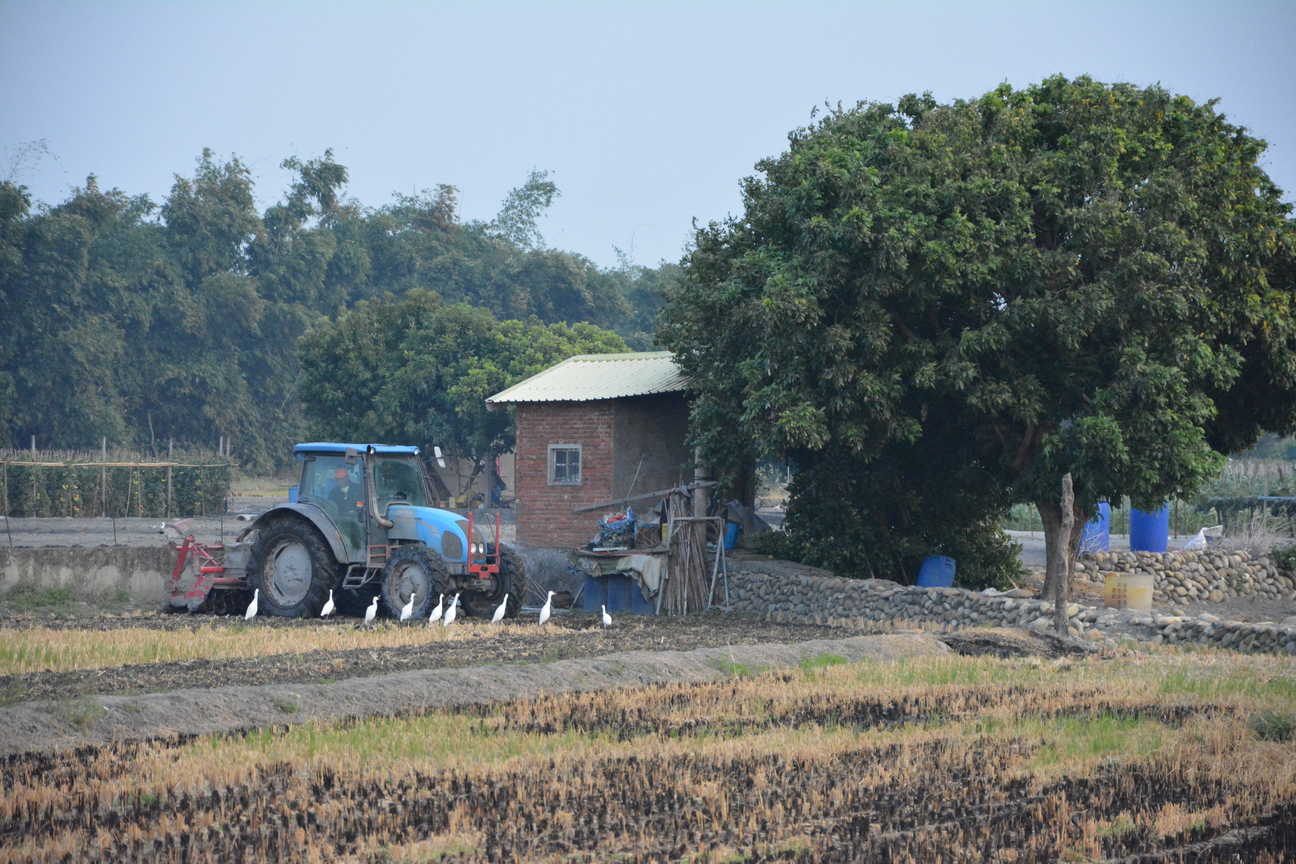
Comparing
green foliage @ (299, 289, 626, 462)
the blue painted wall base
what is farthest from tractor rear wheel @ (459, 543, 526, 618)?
green foliage @ (299, 289, 626, 462)

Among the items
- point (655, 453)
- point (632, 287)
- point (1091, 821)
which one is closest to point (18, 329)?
point (632, 287)

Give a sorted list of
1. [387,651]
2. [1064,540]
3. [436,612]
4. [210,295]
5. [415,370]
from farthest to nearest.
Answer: [210,295], [415,370], [1064,540], [436,612], [387,651]

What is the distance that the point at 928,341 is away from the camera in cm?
1833

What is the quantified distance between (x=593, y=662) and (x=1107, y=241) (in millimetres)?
9596

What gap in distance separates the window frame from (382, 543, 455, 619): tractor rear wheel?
22.5 ft

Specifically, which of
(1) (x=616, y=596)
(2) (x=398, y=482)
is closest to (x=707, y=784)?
(2) (x=398, y=482)

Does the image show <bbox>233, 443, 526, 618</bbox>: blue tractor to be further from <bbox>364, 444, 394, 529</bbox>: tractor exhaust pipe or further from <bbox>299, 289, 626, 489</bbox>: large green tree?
<bbox>299, 289, 626, 489</bbox>: large green tree

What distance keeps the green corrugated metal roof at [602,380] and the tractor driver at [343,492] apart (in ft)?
19.7

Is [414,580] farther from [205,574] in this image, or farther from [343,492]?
[205,574]

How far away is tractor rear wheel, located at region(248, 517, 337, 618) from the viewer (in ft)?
58.8

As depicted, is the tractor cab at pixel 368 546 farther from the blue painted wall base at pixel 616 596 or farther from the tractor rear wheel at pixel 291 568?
the blue painted wall base at pixel 616 596

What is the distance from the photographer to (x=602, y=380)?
84.0 feet

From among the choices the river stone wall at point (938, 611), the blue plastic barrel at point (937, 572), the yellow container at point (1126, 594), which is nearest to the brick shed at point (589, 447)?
the river stone wall at point (938, 611)

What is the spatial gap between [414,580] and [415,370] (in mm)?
25092
